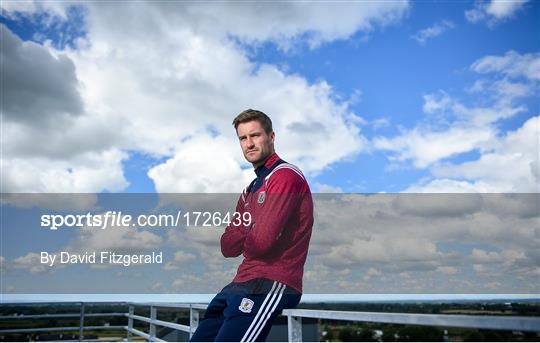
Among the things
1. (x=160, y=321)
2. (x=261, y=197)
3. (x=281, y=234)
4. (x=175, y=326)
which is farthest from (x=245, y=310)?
(x=160, y=321)

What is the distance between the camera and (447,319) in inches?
54.4

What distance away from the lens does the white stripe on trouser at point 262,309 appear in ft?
6.16

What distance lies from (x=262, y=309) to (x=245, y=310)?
0.07m

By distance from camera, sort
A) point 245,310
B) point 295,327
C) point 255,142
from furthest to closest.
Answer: point 255,142 → point 295,327 → point 245,310

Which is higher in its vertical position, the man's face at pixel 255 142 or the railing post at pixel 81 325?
the man's face at pixel 255 142

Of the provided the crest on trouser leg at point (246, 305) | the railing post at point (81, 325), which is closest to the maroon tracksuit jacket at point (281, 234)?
the crest on trouser leg at point (246, 305)

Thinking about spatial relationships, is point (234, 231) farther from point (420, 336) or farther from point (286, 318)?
point (420, 336)

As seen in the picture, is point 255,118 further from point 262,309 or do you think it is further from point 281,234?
point 262,309

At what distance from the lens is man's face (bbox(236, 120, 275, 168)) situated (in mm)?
2469

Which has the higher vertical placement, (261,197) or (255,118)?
(255,118)

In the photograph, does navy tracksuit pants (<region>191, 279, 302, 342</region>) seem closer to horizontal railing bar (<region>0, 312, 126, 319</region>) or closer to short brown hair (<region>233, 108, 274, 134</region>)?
short brown hair (<region>233, 108, 274, 134</region>)

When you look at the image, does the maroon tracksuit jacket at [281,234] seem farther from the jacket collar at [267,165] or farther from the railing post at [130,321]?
the railing post at [130,321]

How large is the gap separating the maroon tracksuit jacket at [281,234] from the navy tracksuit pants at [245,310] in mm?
36

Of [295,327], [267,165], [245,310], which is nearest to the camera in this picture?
[245,310]
